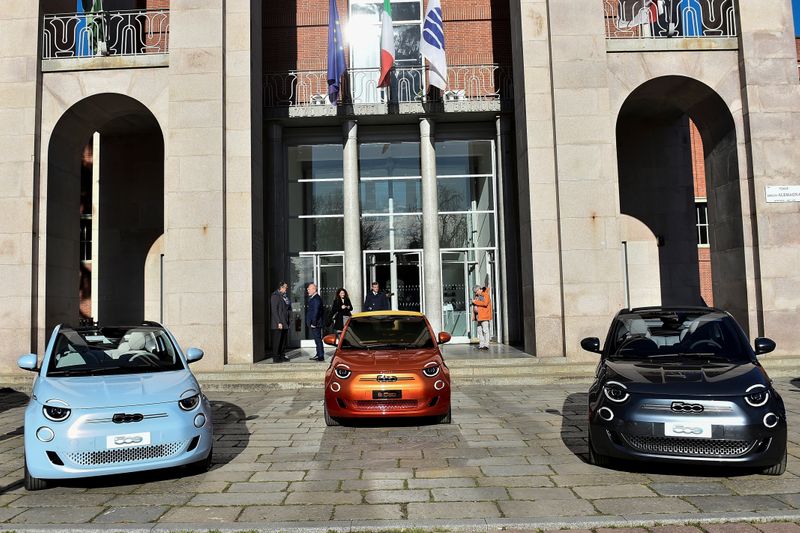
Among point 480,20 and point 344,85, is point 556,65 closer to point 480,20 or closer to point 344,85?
point 480,20

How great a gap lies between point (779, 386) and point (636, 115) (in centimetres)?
894

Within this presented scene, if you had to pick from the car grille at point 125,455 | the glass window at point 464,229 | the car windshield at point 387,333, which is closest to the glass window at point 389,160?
the glass window at point 464,229

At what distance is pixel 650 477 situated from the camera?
5.58 meters

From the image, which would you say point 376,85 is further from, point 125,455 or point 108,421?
point 125,455

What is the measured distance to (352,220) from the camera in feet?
55.9

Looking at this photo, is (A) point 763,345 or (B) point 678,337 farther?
(B) point 678,337

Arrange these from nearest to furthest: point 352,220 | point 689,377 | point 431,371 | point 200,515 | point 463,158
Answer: point 200,515 < point 689,377 < point 431,371 < point 352,220 < point 463,158

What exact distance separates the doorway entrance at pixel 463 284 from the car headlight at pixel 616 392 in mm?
11697

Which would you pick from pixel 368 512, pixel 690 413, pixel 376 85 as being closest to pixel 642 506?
pixel 690 413

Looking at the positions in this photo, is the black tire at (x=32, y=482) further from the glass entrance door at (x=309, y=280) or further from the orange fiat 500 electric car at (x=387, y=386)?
the glass entrance door at (x=309, y=280)

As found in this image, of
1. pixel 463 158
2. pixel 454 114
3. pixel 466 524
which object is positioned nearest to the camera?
pixel 466 524

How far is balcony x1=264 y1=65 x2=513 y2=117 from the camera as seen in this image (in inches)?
661

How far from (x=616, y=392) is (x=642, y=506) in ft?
3.79

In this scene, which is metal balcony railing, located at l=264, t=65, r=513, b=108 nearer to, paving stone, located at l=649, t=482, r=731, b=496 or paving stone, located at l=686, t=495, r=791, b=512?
paving stone, located at l=649, t=482, r=731, b=496
